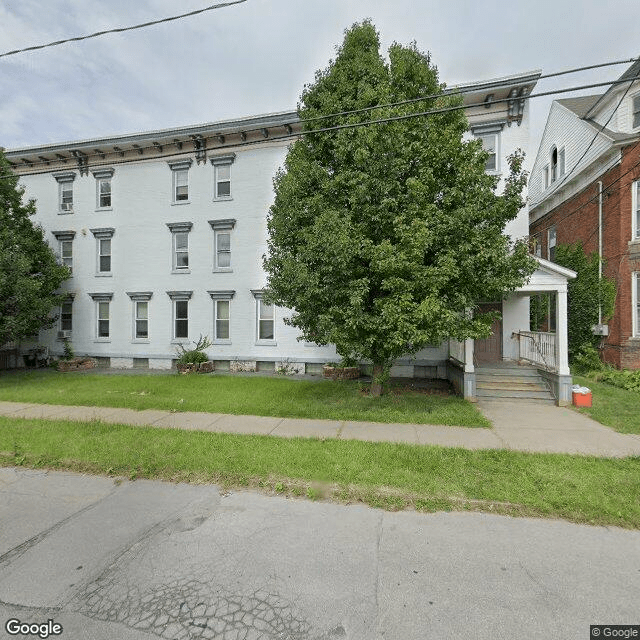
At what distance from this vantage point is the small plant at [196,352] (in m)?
14.7

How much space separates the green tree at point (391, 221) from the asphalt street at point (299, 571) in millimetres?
3902

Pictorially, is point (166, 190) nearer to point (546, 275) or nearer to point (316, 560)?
point (546, 275)

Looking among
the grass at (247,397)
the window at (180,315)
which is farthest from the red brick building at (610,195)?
the window at (180,315)

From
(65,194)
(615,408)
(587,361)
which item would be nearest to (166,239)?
(65,194)

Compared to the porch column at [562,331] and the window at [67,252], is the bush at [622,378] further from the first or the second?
the window at [67,252]

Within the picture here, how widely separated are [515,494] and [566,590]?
139cm

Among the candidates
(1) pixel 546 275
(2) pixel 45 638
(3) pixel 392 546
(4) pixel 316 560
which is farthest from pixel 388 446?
(1) pixel 546 275

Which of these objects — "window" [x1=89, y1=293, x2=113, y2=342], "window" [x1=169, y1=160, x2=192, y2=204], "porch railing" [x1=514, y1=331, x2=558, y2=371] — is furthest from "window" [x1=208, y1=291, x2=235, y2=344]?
"porch railing" [x1=514, y1=331, x2=558, y2=371]

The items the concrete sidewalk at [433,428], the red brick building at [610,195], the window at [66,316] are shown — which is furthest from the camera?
the window at [66,316]

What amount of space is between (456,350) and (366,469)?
7769 millimetres

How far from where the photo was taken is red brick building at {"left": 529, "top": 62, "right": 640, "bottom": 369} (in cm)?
1245

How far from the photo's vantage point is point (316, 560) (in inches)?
120

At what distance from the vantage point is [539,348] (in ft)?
34.6

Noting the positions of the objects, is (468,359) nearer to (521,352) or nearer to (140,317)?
(521,352)
